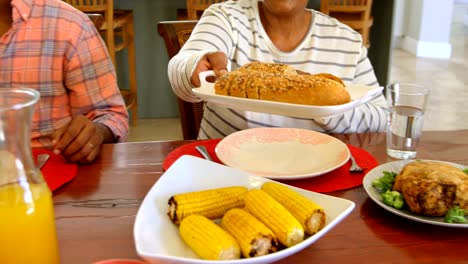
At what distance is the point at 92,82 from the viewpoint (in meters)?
1.37

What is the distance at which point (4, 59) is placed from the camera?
128 centimetres

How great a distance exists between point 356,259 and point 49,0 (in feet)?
3.45

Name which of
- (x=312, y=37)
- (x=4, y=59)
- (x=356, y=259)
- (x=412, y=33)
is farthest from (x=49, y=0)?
(x=412, y=33)

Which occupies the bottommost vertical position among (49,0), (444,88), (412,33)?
(444,88)

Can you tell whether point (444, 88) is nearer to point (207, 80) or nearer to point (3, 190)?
point (207, 80)

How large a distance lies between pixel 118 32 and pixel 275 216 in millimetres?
2932

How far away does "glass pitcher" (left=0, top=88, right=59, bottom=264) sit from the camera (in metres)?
0.61

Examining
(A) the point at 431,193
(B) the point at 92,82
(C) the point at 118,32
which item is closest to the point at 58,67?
(B) the point at 92,82

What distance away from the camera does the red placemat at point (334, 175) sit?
0.98 metres

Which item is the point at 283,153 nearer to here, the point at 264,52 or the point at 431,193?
the point at 431,193

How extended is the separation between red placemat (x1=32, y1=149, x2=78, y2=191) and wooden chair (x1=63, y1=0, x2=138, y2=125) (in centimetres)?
197

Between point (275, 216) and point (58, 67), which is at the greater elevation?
point (58, 67)

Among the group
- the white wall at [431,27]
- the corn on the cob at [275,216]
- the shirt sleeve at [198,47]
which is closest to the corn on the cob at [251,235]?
the corn on the cob at [275,216]

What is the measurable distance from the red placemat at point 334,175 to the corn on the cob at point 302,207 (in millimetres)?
188
